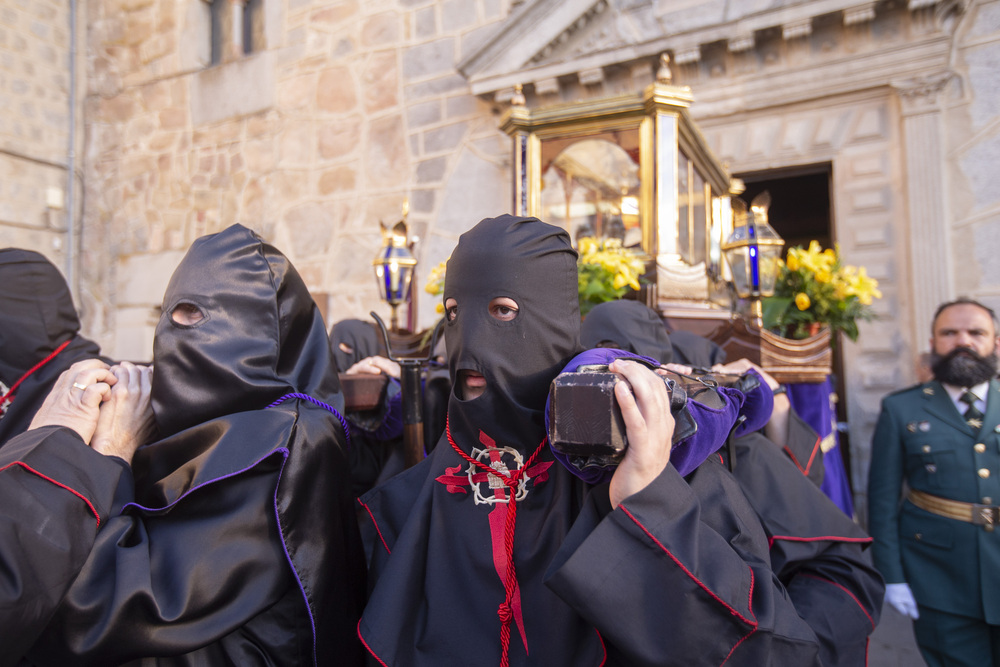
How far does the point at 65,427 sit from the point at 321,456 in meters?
0.63

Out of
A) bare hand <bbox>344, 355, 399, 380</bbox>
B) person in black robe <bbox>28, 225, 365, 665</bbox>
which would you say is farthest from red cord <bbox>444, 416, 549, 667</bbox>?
bare hand <bbox>344, 355, 399, 380</bbox>

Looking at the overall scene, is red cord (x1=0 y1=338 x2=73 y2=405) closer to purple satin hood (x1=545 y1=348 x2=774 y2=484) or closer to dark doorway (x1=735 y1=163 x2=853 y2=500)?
purple satin hood (x1=545 y1=348 x2=774 y2=484)

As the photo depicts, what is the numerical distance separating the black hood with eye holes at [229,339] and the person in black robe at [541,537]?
53 centimetres

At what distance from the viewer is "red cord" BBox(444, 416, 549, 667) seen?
4.80 feet

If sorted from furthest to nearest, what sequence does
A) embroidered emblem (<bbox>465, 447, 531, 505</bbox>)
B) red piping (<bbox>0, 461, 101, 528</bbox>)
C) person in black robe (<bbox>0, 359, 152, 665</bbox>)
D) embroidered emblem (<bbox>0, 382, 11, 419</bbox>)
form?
embroidered emblem (<bbox>0, 382, 11, 419</bbox>), embroidered emblem (<bbox>465, 447, 531, 505</bbox>), red piping (<bbox>0, 461, 101, 528</bbox>), person in black robe (<bbox>0, 359, 152, 665</bbox>)

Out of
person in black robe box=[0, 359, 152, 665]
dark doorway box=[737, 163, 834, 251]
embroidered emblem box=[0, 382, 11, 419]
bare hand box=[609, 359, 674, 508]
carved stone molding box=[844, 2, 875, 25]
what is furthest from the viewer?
dark doorway box=[737, 163, 834, 251]

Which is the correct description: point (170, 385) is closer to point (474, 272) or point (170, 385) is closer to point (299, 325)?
point (299, 325)

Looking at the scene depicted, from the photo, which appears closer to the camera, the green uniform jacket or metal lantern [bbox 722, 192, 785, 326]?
the green uniform jacket

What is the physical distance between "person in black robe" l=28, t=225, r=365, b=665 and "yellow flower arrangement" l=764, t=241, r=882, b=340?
3389 mm

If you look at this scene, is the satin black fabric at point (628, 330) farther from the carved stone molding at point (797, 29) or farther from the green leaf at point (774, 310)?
the carved stone molding at point (797, 29)

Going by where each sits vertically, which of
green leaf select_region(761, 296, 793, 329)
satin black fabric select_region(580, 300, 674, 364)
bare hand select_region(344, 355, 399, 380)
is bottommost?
bare hand select_region(344, 355, 399, 380)

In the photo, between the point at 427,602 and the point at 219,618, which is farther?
the point at 427,602

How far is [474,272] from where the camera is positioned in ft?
5.06

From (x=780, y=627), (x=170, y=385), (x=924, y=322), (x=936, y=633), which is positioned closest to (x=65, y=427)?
(x=170, y=385)
